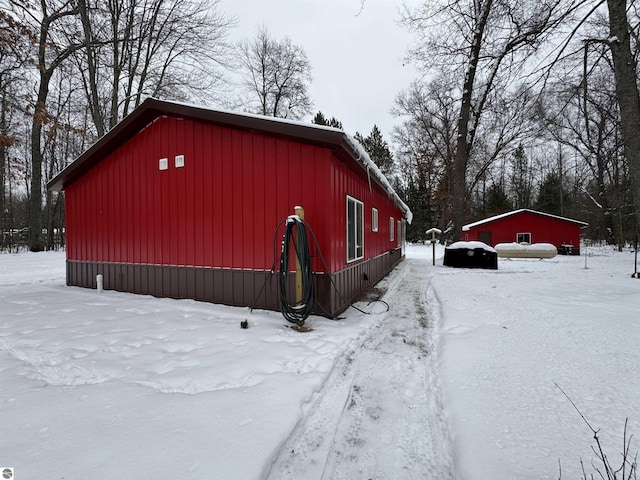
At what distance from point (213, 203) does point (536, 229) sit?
844 inches

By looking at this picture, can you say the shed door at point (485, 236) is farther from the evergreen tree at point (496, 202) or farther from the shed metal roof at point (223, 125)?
the shed metal roof at point (223, 125)

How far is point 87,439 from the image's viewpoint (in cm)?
188

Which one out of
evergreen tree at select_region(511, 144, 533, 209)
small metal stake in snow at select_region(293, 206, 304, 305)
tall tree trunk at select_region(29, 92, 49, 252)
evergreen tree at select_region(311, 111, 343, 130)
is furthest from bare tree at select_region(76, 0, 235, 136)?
evergreen tree at select_region(511, 144, 533, 209)

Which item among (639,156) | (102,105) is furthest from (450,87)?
(102,105)

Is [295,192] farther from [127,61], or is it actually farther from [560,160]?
[560,160]

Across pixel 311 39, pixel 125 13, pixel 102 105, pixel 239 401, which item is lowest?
pixel 239 401

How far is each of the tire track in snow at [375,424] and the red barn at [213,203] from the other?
1.74m

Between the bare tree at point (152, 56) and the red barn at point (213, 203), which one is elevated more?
the bare tree at point (152, 56)

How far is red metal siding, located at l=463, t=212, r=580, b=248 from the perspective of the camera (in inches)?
763

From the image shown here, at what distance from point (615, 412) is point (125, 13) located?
1769 centimetres

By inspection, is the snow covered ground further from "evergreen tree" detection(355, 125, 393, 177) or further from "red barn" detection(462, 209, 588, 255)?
"evergreen tree" detection(355, 125, 393, 177)

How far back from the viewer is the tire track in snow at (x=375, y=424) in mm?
1792

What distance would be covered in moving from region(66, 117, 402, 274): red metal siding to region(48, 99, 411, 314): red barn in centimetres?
2

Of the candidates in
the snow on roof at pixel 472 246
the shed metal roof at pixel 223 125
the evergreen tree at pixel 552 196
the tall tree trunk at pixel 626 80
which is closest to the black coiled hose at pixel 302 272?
the shed metal roof at pixel 223 125
